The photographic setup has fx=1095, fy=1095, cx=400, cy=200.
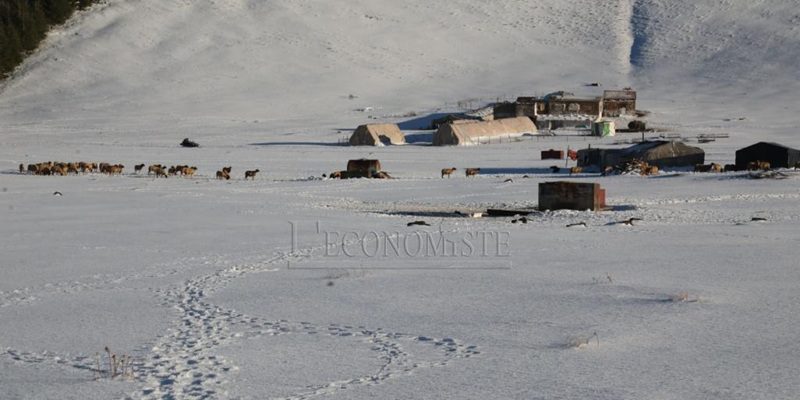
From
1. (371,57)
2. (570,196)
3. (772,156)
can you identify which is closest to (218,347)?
(570,196)

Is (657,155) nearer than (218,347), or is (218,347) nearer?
(218,347)

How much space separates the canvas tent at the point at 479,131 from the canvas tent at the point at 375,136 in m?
1.94

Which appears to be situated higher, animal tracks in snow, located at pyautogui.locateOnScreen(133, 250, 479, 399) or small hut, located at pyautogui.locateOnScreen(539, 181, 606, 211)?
small hut, located at pyautogui.locateOnScreen(539, 181, 606, 211)

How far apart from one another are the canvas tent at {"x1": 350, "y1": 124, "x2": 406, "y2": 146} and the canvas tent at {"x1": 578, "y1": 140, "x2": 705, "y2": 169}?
15.9m

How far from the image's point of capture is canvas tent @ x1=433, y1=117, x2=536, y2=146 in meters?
50.6

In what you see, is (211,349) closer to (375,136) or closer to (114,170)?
(114,170)

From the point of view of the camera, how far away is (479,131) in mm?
52562

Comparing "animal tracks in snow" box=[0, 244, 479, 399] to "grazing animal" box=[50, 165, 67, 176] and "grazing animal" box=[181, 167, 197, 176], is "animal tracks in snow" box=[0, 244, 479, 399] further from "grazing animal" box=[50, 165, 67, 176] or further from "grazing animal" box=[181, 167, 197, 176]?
"grazing animal" box=[50, 165, 67, 176]

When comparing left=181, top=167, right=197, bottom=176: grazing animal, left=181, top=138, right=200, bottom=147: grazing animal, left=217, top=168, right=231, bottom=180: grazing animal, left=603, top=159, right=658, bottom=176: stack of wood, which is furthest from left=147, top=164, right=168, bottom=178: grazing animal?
left=181, top=138, right=200, bottom=147: grazing animal

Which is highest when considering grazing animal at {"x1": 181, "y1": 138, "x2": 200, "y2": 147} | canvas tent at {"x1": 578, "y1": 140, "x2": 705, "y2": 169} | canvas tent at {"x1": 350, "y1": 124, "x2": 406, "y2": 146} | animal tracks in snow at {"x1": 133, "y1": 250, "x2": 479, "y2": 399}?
canvas tent at {"x1": 350, "y1": 124, "x2": 406, "y2": 146}

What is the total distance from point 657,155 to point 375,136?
1811 centimetres

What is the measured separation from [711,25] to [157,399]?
86.7 metres

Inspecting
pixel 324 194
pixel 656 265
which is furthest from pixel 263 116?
pixel 656 265

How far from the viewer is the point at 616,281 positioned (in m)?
12.0
